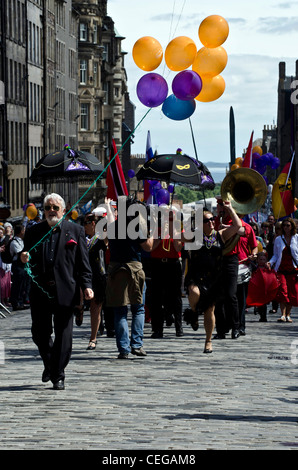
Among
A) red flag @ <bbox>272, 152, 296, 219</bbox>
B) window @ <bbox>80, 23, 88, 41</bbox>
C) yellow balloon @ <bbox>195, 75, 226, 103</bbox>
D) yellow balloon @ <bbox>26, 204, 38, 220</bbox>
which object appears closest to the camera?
yellow balloon @ <bbox>195, 75, 226, 103</bbox>

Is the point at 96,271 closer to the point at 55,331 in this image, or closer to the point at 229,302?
the point at 229,302

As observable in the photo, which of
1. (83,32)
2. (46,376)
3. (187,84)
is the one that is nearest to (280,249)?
(187,84)

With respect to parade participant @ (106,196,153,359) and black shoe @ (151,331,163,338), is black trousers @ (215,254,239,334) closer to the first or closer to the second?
black shoe @ (151,331,163,338)

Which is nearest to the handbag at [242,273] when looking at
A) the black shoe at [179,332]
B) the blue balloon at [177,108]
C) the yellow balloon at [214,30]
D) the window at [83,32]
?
the black shoe at [179,332]

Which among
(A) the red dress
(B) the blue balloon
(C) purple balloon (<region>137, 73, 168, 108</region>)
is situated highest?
(C) purple balloon (<region>137, 73, 168, 108</region>)

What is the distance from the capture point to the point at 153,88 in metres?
16.8

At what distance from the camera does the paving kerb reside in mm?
8133

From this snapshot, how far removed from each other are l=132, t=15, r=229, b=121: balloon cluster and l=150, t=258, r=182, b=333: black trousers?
2.44 m

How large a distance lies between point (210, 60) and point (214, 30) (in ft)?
1.75

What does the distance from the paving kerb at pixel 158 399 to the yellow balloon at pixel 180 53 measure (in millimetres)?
3867

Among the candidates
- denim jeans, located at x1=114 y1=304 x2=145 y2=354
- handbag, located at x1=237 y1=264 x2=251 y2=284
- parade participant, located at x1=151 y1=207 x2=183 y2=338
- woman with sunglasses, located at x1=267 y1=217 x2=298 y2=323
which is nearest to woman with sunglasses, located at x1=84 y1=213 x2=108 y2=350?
denim jeans, located at x1=114 y1=304 x2=145 y2=354

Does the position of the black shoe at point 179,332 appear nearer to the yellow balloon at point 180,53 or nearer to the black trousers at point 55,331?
the yellow balloon at point 180,53

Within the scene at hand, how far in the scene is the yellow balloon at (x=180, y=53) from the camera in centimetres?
1623

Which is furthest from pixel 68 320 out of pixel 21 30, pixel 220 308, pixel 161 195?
pixel 21 30
